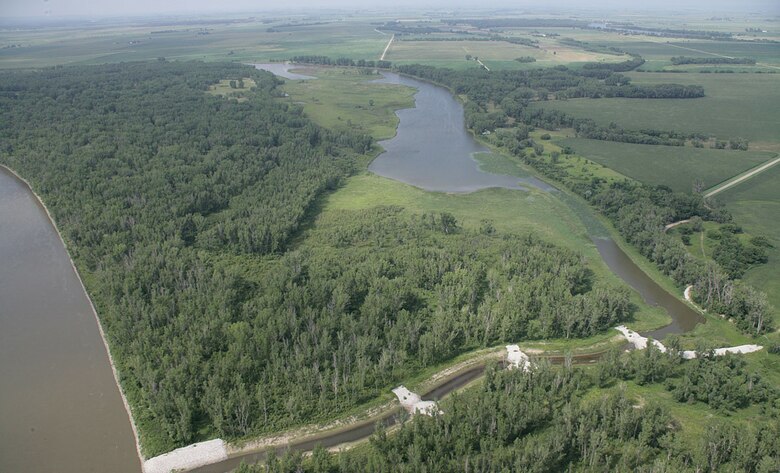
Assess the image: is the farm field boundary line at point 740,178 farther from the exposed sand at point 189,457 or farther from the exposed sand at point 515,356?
the exposed sand at point 189,457

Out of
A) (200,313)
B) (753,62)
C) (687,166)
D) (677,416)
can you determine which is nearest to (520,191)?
(687,166)

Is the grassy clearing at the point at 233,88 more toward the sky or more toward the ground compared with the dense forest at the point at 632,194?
more toward the sky

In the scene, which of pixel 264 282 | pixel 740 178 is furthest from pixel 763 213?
pixel 264 282

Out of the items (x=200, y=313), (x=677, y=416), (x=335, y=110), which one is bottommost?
(x=677, y=416)

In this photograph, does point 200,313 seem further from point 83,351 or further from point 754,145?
point 754,145

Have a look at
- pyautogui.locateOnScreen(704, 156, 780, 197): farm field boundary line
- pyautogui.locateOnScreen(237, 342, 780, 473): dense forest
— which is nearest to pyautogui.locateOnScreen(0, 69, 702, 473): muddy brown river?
pyautogui.locateOnScreen(237, 342, 780, 473): dense forest

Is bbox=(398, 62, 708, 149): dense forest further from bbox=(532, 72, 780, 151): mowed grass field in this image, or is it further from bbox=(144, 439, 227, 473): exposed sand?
bbox=(144, 439, 227, 473): exposed sand

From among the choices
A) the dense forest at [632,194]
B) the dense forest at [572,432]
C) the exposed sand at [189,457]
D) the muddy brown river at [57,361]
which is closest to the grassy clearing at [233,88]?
the dense forest at [632,194]

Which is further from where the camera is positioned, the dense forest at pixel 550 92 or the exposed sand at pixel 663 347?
the dense forest at pixel 550 92
